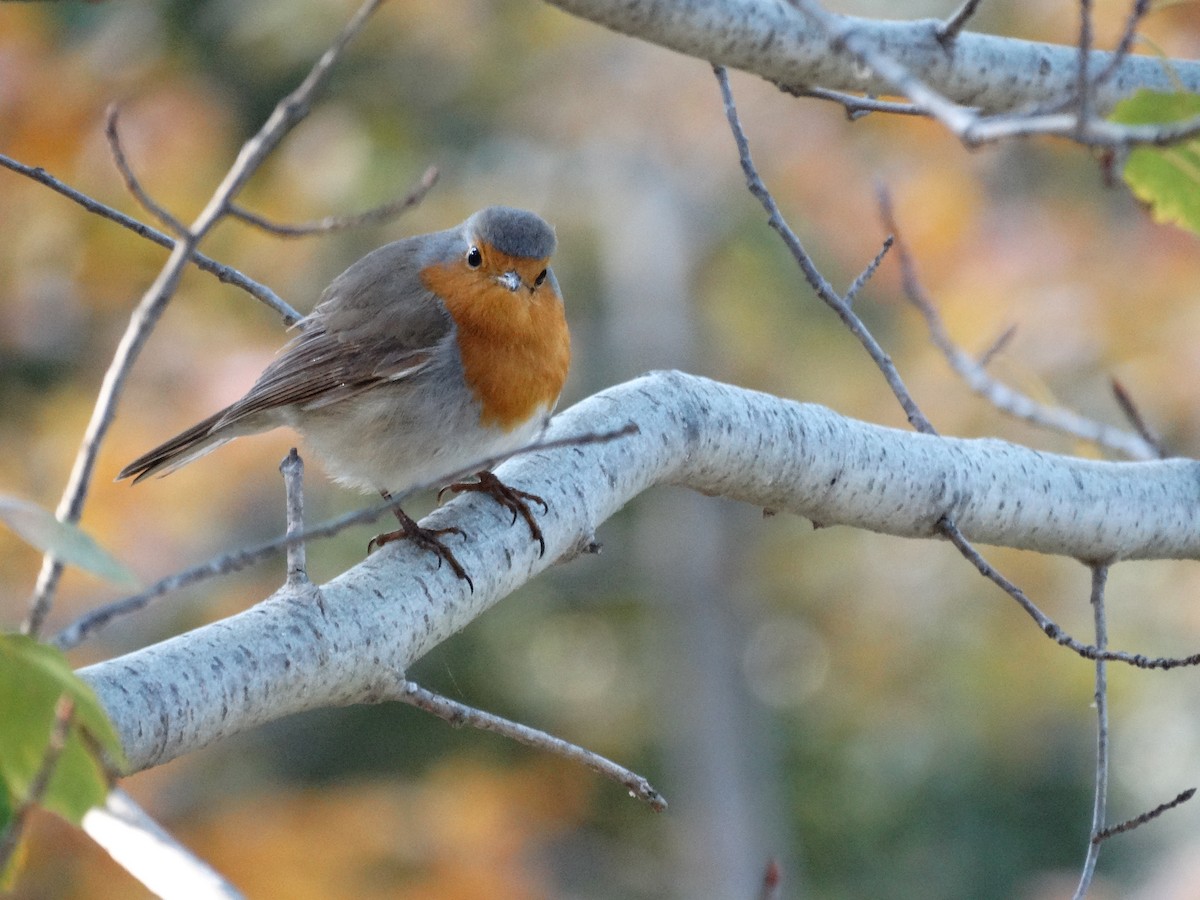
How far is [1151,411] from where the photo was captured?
5758 millimetres

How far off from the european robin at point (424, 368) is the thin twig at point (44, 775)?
1642mm

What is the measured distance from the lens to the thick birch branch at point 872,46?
1.71 meters

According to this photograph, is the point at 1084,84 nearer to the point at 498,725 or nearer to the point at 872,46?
the point at 872,46

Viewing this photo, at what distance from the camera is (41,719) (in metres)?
1.03

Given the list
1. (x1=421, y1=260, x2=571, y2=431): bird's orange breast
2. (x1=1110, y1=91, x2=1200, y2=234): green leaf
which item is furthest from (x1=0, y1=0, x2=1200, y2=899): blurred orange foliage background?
(x1=1110, y1=91, x2=1200, y2=234): green leaf

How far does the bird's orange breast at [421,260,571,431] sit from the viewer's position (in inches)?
113

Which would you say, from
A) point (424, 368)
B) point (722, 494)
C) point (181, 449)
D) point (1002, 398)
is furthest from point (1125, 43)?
point (181, 449)

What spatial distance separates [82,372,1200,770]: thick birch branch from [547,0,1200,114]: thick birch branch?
63cm

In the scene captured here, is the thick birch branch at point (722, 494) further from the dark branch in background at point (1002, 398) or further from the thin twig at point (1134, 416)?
the dark branch in background at point (1002, 398)

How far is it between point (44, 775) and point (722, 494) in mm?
1661

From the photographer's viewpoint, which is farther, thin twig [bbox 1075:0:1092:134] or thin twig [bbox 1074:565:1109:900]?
thin twig [bbox 1074:565:1109:900]

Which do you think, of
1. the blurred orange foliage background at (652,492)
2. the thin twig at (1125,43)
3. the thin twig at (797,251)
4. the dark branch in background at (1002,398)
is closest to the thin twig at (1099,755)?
the dark branch in background at (1002,398)

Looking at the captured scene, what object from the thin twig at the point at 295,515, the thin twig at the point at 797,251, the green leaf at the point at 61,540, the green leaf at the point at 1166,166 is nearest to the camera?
the green leaf at the point at 61,540

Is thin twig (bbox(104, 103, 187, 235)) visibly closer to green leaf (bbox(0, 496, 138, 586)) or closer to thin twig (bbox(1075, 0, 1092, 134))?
green leaf (bbox(0, 496, 138, 586))
